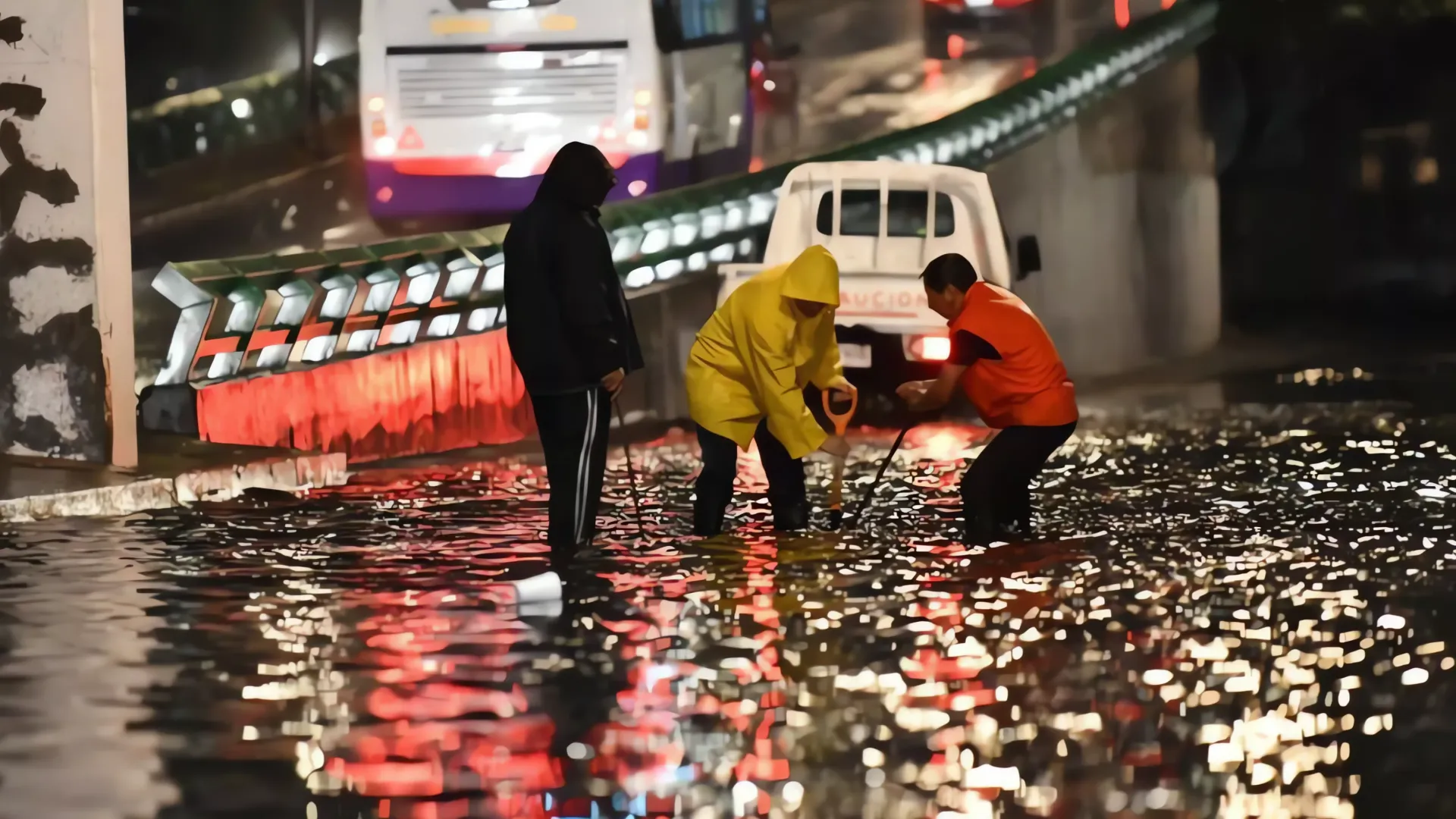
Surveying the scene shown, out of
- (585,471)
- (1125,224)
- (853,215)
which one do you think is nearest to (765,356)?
(585,471)

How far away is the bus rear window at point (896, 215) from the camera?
45.5 feet

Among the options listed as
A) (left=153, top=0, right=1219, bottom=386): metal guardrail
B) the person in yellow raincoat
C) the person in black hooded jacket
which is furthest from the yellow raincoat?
(left=153, top=0, right=1219, bottom=386): metal guardrail

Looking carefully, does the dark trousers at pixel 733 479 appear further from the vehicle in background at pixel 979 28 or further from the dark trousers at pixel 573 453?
the vehicle in background at pixel 979 28

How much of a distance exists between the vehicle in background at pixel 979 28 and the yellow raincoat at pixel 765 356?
8.14 m

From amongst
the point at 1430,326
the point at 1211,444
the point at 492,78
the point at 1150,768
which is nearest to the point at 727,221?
the point at 492,78

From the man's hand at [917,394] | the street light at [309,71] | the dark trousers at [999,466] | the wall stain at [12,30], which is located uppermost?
the street light at [309,71]

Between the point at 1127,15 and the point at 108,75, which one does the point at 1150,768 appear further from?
the point at 1127,15

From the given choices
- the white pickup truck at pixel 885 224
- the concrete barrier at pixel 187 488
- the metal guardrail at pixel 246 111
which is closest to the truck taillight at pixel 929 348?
the white pickup truck at pixel 885 224

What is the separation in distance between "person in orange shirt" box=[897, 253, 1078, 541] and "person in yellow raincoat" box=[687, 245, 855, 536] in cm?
44

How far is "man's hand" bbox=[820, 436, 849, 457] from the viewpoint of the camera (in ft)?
27.1

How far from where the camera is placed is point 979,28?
1658 cm

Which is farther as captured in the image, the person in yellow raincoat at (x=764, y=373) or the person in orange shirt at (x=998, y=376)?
the person in yellow raincoat at (x=764, y=373)

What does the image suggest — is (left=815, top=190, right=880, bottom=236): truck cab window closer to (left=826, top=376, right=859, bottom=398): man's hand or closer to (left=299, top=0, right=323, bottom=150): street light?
(left=299, top=0, right=323, bottom=150): street light

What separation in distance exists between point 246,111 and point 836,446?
295 inches
